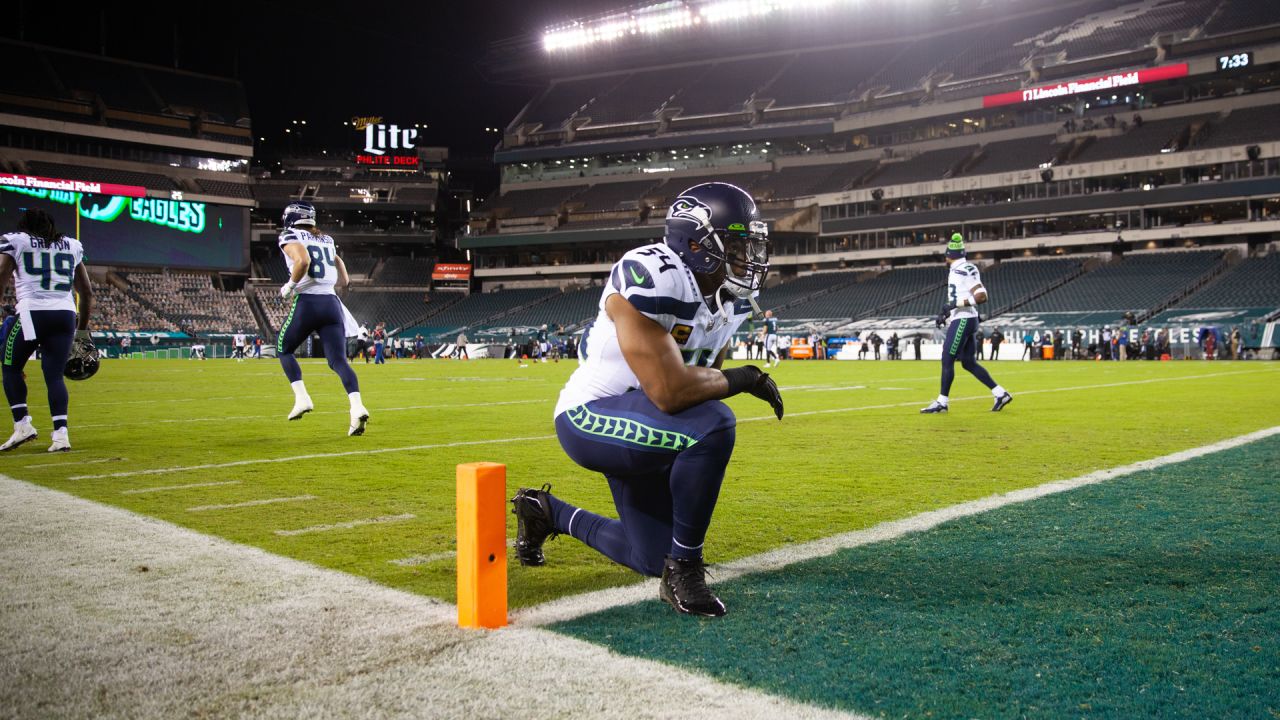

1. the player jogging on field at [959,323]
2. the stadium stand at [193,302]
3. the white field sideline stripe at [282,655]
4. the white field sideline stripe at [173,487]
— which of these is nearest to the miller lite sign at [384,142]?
the stadium stand at [193,302]

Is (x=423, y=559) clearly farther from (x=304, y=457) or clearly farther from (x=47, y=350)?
(x=47, y=350)

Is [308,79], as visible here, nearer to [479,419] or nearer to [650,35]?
[650,35]

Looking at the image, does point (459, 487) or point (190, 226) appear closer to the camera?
point (459, 487)

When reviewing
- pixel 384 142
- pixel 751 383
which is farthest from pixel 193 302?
pixel 751 383

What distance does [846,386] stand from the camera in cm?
1709

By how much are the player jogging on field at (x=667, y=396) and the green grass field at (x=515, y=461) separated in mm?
233

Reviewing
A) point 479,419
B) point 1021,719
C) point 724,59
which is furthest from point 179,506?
point 724,59

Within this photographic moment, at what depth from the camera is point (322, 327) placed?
903 centimetres

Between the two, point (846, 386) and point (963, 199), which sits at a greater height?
point (963, 199)

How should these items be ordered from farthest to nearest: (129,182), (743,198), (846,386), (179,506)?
(129,182) → (846,386) → (179,506) → (743,198)

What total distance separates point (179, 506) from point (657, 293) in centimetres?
326

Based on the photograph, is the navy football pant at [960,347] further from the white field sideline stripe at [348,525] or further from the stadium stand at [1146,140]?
the stadium stand at [1146,140]

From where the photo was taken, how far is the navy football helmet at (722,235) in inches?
131

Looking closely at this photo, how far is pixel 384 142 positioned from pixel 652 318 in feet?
252
